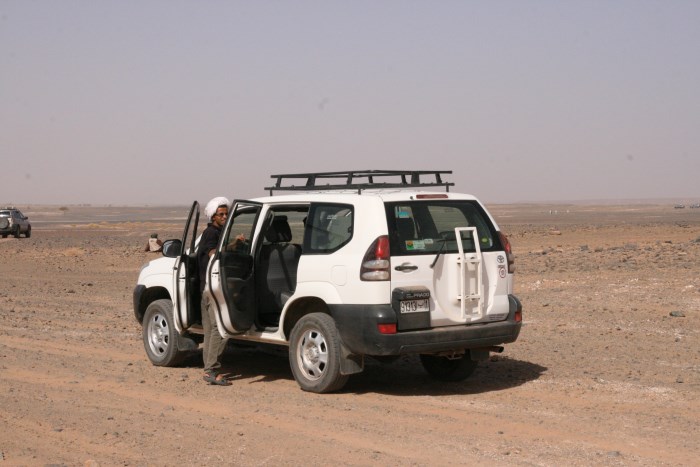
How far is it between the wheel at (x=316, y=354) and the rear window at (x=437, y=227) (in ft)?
3.23

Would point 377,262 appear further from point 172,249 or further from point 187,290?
point 172,249

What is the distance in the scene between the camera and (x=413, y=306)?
350 inches

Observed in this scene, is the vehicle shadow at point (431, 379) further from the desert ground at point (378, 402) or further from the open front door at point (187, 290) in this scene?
the open front door at point (187, 290)

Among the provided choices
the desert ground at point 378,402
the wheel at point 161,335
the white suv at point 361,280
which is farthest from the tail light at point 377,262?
the wheel at point 161,335

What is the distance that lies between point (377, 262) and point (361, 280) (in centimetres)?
22

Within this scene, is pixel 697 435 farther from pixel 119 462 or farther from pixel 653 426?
pixel 119 462

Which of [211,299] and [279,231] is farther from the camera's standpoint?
[279,231]

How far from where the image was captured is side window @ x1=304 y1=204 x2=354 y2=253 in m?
9.27

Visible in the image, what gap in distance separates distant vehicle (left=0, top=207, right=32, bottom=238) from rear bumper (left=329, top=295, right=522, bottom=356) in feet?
138

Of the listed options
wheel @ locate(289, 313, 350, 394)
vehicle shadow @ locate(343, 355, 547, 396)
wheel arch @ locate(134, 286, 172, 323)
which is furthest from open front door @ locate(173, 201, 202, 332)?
vehicle shadow @ locate(343, 355, 547, 396)

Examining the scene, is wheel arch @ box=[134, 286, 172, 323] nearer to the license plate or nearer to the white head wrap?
the white head wrap

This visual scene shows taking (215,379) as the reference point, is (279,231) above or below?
above

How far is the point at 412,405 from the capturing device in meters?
8.93

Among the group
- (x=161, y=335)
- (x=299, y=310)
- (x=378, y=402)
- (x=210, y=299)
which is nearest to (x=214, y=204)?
(x=210, y=299)
